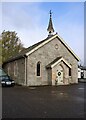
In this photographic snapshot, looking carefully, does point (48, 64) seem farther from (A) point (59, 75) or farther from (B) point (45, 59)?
(A) point (59, 75)

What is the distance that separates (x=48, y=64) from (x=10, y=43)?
32.2m

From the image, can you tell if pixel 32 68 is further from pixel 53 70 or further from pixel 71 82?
pixel 71 82

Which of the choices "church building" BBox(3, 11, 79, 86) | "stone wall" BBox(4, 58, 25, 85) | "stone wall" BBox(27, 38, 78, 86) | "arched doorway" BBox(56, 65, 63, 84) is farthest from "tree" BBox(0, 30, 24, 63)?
"arched doorway" BBox(56, 65, 63, 84)

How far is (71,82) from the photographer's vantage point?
35.6 meters

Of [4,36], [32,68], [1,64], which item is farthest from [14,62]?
[4,36]

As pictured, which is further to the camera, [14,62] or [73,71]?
[14,62]

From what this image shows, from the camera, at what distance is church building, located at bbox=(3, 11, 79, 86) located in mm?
32125

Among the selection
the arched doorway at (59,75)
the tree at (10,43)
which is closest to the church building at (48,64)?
the arched doorway at (59,75)

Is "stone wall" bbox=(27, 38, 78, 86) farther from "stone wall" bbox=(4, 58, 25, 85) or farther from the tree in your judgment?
the tree

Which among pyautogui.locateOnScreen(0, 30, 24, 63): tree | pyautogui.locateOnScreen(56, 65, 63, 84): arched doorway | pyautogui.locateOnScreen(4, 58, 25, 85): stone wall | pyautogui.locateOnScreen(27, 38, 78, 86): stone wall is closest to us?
pyautogui.locateOnScreen(27, 38, 78, 86): stone wall

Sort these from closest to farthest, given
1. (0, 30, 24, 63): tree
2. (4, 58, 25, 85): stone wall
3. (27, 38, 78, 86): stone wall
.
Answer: (27, 38, 78, 86): stone wall < (4, 58, 25, 85): stone wall < (0, 30, 24, 63): tree

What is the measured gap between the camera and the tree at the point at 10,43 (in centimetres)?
6203

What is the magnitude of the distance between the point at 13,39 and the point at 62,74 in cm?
3326

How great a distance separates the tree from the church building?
26.3 m
